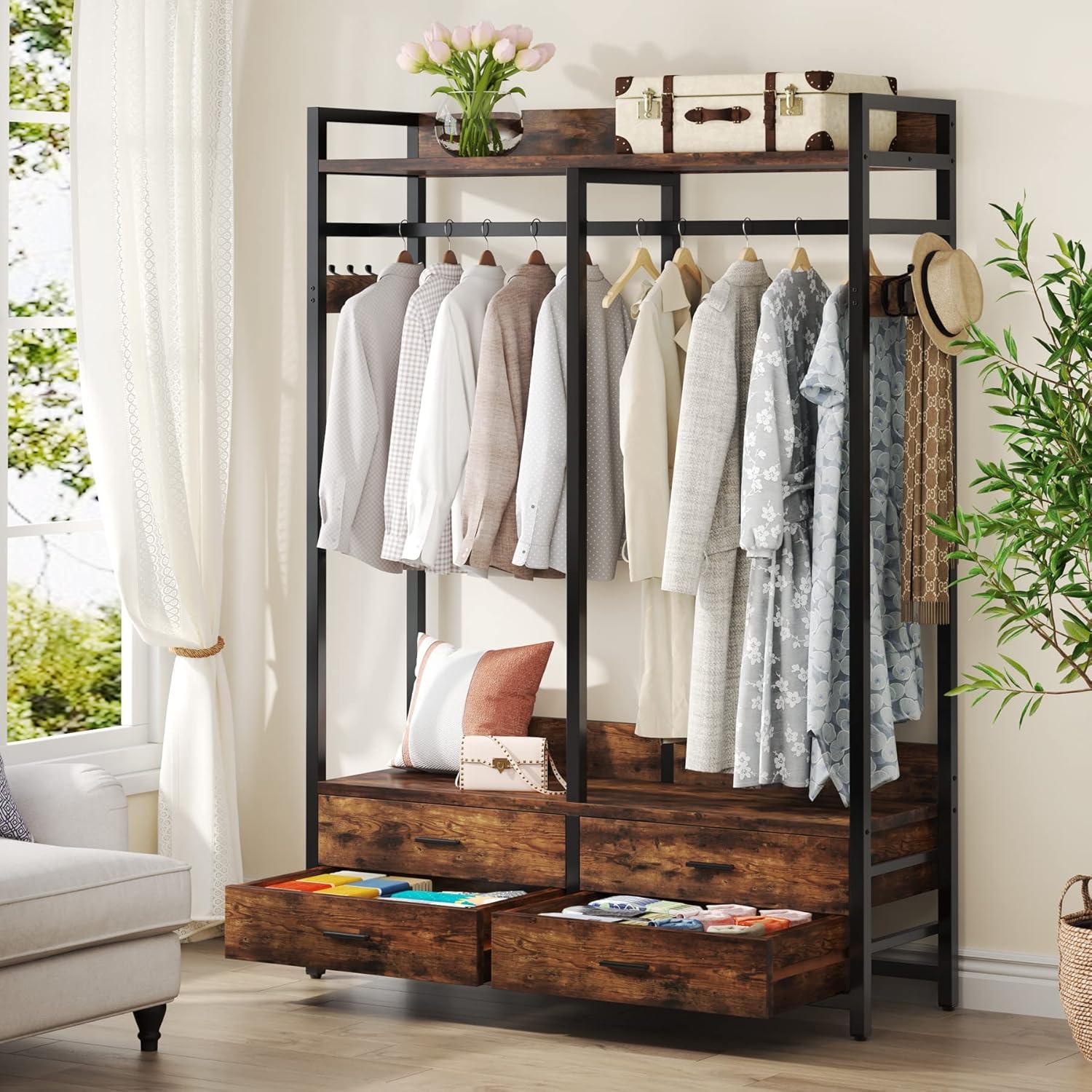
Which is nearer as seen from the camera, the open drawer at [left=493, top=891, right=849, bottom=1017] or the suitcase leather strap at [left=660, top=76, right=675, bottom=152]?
the open drawer at [left=493, top=891, right=849, bottom=1017]

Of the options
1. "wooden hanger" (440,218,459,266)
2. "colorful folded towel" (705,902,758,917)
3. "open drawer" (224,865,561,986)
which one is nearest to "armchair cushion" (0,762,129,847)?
"open drawer" (224,865,561,986)

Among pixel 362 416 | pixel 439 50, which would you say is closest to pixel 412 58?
pixel 439 50

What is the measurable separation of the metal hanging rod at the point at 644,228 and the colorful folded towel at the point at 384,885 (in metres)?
1.51

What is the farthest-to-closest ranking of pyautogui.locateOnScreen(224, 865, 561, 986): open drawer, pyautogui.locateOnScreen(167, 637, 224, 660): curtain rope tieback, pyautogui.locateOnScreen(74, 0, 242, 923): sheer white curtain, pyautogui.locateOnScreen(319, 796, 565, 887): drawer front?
pyautogui.locateOnScreen(167, 637, 224, 660): curtain rope tieback, pyautogui.locateOnScreen(74, 0, 242, 923): sheer white curtain, pyautogui.locateOnScreen(319, 796, 565, 887): drawer front, pyautogui.locateOnScreen(224, 865, 561, 986): open drawer

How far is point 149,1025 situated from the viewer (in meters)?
3.84

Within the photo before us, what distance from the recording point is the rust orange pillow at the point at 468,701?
14.4ft

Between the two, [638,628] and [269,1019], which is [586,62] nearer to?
[638,628]

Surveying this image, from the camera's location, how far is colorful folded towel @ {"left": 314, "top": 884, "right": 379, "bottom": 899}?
409cm

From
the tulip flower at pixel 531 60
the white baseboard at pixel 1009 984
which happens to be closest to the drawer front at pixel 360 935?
the white baseboard at pixel 1009 984

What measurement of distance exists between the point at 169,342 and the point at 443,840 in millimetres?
1483

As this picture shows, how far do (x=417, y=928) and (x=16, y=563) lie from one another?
1.48 m

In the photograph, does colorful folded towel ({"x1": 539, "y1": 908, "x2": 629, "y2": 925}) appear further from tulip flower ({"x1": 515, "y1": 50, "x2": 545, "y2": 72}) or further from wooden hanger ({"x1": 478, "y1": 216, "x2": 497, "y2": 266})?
tulip flower ({"x1": 515, "y1": 50, "x2": 545, "y2": 72})

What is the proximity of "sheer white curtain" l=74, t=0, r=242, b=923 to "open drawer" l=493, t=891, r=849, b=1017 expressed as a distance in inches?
47.2

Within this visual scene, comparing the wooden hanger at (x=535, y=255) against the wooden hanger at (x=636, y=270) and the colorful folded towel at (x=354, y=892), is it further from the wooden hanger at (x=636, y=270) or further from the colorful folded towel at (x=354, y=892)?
the colorful folded towel at (x=354, y=892)
